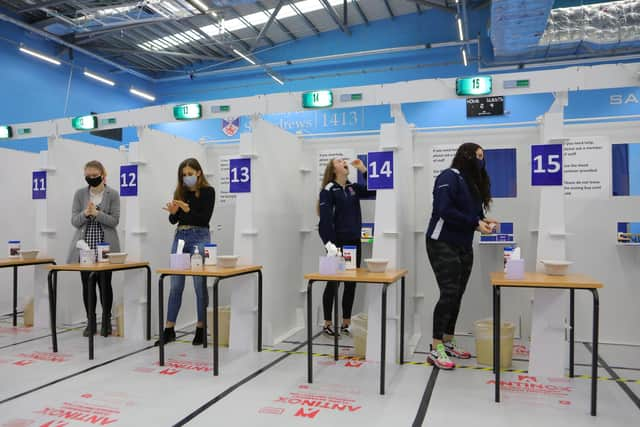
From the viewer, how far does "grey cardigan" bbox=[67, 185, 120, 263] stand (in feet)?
14.3

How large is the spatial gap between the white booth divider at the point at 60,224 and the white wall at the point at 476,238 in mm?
3123

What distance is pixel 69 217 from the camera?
16.4 ft

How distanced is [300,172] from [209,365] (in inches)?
81.8

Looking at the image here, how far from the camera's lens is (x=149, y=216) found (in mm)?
4438

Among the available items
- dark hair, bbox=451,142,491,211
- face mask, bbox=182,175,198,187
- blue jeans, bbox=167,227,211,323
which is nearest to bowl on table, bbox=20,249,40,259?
blue jeans, bbox=167,227,211,323

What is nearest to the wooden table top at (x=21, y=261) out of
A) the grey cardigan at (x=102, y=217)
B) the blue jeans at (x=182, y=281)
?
the grey cardigan at (x=102, y=217)

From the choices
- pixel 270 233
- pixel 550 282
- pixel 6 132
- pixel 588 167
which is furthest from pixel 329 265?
pixel 6 132

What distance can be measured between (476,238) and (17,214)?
5.13 metres

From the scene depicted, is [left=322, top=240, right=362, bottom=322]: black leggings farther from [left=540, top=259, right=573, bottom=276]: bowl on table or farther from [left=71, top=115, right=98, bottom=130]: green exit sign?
[left=71, top=115, right=98, bottom=130]: green exit sign

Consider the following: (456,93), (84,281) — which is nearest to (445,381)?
(456,93)

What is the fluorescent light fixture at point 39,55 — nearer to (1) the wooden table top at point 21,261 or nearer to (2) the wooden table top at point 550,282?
(1) the wooden table top at point 21,261

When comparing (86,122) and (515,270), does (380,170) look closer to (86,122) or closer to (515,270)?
(515,270)

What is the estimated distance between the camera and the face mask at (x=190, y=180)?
13.0 feet

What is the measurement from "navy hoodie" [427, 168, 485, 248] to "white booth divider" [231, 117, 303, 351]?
4.71 feet
